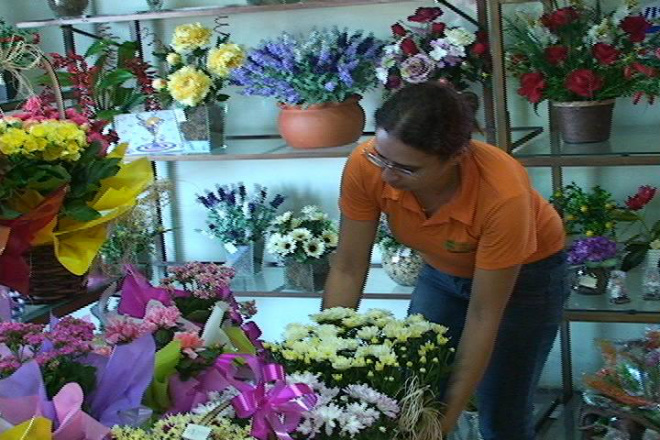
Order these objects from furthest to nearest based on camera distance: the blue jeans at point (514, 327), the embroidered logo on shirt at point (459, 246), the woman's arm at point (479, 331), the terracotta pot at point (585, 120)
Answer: the terracotta pot at point (585, 120)
the blue jeans at point (514, 327)
the embroidered logo on shirt at point (459, 246)
the woman's arm at point (479, 331)

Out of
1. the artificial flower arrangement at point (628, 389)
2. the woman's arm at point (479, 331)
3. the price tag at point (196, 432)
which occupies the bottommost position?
the artificial flower arrangement at point (628, 389)

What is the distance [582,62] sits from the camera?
9.31ft

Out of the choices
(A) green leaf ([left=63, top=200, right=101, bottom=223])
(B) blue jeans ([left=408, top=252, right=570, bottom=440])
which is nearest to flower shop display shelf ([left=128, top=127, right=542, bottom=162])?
(B) blue jeans ([left=408, top=252, right=570, bottom=440])

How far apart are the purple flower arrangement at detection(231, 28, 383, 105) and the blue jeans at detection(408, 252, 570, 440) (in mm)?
938

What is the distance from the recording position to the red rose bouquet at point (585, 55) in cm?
278

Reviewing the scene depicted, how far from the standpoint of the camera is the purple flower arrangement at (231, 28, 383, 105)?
10.2ft

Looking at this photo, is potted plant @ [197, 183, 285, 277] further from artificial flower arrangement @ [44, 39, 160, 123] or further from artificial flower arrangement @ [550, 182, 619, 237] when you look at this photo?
artificial flower arrangement @ [550, 182, 619, 237]

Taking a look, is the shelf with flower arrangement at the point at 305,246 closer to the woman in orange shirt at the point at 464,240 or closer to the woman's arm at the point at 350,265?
the woman in orange shirt at the point at 464,240

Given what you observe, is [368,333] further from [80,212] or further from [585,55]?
[585,55]

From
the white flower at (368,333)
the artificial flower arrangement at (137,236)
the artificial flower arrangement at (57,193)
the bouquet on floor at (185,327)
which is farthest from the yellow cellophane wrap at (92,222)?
the artificial flower arrangement at (137,236)

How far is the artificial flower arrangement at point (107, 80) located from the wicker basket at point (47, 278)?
165 cm

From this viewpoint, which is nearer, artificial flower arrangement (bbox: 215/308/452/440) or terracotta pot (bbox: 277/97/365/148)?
artificial flower arrangement (bbox: 215/308/452/440)

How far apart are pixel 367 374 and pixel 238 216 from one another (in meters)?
2.24

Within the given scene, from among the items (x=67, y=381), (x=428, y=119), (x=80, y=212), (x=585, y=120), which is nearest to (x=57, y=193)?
(x=80, y=212)
